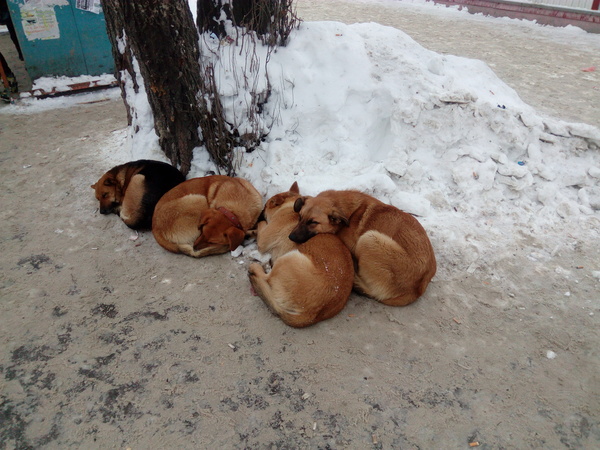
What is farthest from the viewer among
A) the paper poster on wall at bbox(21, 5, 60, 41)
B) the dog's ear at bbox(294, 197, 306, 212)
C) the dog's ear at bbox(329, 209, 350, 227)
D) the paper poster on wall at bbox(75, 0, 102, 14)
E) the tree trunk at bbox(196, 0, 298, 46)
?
the paper poster on wall at bbox(75, 0, 102, 14)

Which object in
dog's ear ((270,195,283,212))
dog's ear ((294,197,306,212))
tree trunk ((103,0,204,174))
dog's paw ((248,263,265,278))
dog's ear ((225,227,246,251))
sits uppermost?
tree trunk ((103,0,204,174))

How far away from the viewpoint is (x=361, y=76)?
18.2 feet

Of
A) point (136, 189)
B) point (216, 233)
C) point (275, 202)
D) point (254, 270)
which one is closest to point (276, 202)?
point (275, 202)

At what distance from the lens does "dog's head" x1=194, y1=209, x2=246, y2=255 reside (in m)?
4.14

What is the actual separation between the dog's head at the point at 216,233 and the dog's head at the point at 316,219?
640mm

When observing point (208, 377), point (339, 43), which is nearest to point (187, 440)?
point (208, 377)

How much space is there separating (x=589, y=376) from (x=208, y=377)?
9.91 feet

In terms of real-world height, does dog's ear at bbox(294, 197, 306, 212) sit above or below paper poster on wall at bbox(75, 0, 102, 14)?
below

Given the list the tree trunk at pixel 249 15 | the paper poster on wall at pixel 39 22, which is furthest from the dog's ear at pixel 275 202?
the paper poster on wall at pixel 39 22

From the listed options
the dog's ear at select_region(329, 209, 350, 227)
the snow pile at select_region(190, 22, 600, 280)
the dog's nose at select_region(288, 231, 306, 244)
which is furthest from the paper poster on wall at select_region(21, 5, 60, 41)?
the dog's ear at select_region(329, 209, 350, 227)

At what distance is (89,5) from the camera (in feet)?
26.8

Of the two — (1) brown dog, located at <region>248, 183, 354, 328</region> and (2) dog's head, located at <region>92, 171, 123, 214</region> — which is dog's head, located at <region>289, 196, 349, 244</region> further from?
(2) dog's head, located at <region>92, 171, 123, 214</region>

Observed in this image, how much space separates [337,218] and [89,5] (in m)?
7.61

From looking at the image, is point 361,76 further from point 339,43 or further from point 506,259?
point 506,259
